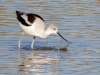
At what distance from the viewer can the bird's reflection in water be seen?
391 inches

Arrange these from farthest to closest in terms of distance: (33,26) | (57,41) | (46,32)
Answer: (57,41), (46,32), (33,26)

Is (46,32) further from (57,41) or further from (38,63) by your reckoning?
(38,63)

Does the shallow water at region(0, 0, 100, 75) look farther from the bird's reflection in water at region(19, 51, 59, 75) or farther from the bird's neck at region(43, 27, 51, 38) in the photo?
the bird's neck at region(43, 27, 51, 38)

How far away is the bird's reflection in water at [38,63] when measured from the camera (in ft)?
32.6

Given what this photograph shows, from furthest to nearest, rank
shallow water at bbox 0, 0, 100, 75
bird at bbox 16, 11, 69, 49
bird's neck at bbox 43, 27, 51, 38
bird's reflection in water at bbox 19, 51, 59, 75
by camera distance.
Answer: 1. bird's neck at bbox 43, 27, 51, 38
2. bird at bbox 16, 11, 69, 49
3. shallow water at bbox 0, 0, 100, 75
4. bird's reflection in water at bbox 19, 51, 59, 75

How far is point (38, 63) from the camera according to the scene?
10.7 meters

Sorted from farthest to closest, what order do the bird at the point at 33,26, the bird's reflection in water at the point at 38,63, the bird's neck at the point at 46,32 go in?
the bird's neck at the point at 46,32
the bird at the point at 33,26
the bird's reflection in water at the point at 38,63

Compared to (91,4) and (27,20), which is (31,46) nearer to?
(27,20)

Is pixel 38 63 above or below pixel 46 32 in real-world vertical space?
below

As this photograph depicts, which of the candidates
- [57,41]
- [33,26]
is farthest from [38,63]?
[57,41]

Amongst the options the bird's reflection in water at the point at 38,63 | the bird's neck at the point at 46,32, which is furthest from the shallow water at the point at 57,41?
the bird's neck at the point at 46,32

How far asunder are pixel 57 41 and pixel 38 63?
98.1 inches

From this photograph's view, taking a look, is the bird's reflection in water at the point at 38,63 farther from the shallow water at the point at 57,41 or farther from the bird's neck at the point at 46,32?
the bird's neck at the point at 46,32

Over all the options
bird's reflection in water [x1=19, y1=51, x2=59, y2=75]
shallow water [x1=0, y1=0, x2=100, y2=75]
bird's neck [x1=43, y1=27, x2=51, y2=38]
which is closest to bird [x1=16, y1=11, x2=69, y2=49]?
bird's neck [x1=43, y1=27, x2=51, y2=38]
